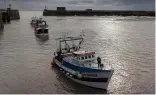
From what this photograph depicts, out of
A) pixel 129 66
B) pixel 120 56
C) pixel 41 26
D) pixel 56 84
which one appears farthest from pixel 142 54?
pixel 41 26

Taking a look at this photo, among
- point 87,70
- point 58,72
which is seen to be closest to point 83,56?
point 87,70

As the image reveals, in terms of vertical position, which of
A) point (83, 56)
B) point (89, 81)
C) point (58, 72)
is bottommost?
point (58, 72)

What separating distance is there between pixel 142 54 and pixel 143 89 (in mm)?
17045

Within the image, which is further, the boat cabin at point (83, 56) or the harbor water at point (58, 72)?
the boat cabin at point (83, 56)

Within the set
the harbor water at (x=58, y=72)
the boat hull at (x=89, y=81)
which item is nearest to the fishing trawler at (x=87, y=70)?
the boat hull at (x=89, y=81)

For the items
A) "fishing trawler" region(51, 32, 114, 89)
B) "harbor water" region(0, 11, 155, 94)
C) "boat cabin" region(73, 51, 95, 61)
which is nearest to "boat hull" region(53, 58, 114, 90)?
"fishing trawler" region(51, 32, 114, 89)

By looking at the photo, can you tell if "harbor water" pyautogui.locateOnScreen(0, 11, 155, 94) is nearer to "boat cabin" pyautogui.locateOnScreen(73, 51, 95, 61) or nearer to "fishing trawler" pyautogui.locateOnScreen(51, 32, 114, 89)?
"fishing trawler" pyautogui.locateOnScreen(51, 32, 114, 89)

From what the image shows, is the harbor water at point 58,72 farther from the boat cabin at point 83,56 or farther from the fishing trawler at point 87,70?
the boat cabin at point 83,56

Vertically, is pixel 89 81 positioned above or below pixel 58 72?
above

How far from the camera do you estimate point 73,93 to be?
1009 inches

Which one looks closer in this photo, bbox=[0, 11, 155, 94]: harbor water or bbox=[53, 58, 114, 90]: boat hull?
bbox=[53, 58, 114, 90]: boat hull

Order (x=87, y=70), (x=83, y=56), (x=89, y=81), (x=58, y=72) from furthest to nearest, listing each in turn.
→ (x=58, y=72)
(x=83, y=56)
(x=89, y=81)
(x=87, y=70)

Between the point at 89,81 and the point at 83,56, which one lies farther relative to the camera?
the point at 83,56

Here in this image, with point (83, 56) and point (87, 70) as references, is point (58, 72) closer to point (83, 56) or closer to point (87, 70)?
point (83, 56)
